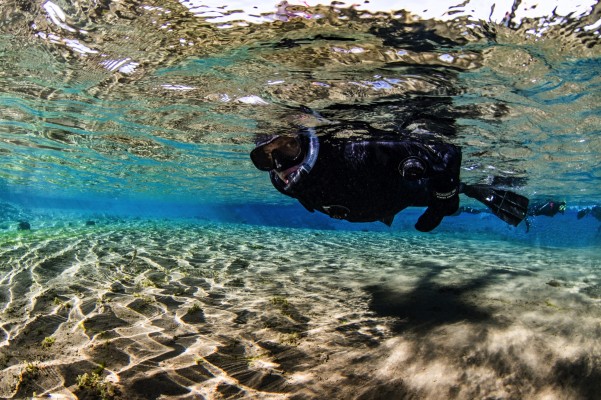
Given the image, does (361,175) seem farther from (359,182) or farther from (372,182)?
(372,182)

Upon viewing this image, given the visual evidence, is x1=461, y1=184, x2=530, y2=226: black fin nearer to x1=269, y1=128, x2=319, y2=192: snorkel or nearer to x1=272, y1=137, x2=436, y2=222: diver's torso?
x1=272, y1=137, x2=436, y2=222: diver's torso

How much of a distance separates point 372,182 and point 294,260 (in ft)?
16.8

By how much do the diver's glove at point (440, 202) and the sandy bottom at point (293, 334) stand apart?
136cm

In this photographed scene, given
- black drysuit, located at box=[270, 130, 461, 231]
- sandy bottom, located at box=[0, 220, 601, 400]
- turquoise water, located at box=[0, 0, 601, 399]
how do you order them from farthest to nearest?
black drysuit, located at box=[270, 130, 461, 231] → turquoise water, located at box=[0, 0, 601, 399] → sandy bottom, located at box=[0, 220, 601, 400]

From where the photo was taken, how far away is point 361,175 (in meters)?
6.00

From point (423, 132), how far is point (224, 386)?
9675 mm

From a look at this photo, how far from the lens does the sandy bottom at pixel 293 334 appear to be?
3.12 metres

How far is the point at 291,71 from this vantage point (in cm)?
711

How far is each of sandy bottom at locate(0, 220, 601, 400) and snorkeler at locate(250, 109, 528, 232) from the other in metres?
1.77

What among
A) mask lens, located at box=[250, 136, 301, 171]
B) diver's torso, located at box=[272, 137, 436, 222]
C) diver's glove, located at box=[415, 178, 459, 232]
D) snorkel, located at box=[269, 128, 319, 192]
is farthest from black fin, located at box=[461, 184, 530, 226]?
mask lens, located at box=[250, 136, 301, 171]

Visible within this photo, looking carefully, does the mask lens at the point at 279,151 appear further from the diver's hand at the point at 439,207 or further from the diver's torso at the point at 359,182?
the diver's hand at the point at 439,207

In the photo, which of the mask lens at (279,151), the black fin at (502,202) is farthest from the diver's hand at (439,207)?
the mask lens at (279,151)

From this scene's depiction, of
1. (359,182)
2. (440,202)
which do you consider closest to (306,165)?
(359,182)

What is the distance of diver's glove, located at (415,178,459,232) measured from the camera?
5878 mm
